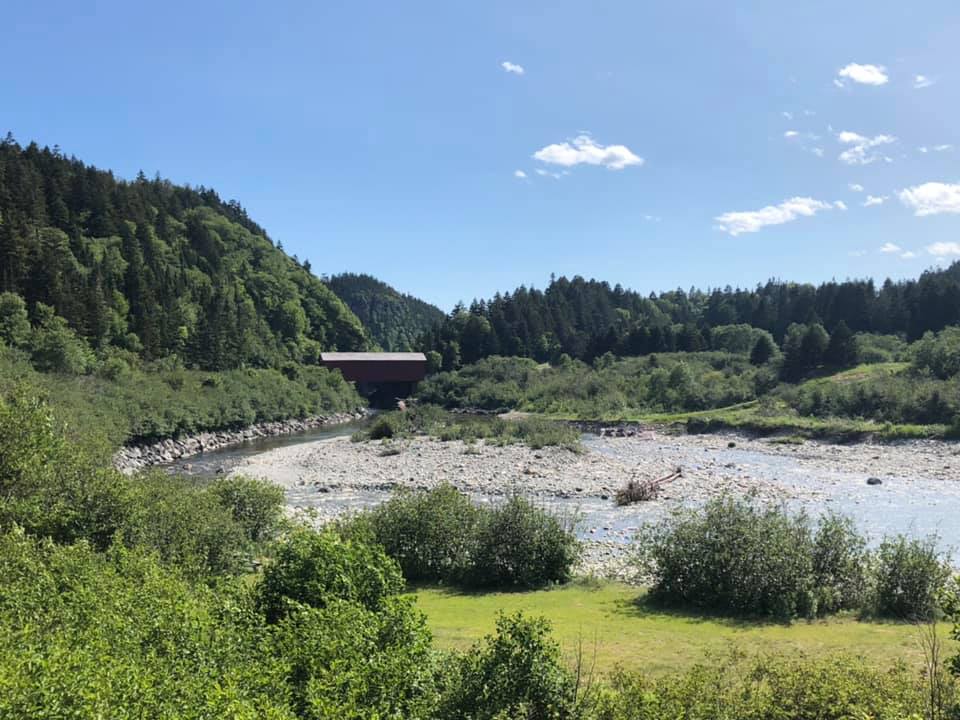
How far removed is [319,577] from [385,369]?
96701 mm

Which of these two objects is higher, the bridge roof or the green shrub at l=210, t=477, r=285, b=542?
the bridge roof

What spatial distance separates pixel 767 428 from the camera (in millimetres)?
61906

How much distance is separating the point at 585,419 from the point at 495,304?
6442 cm

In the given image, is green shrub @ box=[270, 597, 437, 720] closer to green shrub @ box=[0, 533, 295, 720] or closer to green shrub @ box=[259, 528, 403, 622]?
green shrub @ box=[0, 533, 295, 720]

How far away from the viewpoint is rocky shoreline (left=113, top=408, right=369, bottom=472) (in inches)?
1853

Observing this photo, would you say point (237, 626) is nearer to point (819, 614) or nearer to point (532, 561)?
point (532, 561)

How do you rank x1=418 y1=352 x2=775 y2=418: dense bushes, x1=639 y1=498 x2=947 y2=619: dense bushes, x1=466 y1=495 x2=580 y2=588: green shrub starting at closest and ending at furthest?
x1=639 y1=498 x2=947 y2=619: dense bushes < x1=466 y1=495 x2=580 y2=588: green shrub < x1=418 y1=352 x2=775 y2=418: dense bushes

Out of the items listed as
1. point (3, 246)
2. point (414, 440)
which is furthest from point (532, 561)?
point (3, 246)

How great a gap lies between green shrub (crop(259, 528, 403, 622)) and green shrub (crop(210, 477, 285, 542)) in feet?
36.7

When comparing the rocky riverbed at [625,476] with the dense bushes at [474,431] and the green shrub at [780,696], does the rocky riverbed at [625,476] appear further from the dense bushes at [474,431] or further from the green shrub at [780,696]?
the green shrub at [780,696]

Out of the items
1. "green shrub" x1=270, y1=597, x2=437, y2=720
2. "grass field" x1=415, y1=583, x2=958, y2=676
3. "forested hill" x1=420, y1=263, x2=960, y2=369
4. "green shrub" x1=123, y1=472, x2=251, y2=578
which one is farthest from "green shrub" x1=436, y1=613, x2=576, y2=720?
"forested hill" x1=420, y1=263, x2=960, y2=369

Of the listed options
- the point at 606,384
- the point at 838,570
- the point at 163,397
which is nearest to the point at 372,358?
the point at 606,384

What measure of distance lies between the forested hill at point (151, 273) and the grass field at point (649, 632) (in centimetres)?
6296

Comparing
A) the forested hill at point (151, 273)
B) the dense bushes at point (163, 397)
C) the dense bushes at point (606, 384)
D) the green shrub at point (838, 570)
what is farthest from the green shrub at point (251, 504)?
Result: the dense bushes at point (606, 384)
